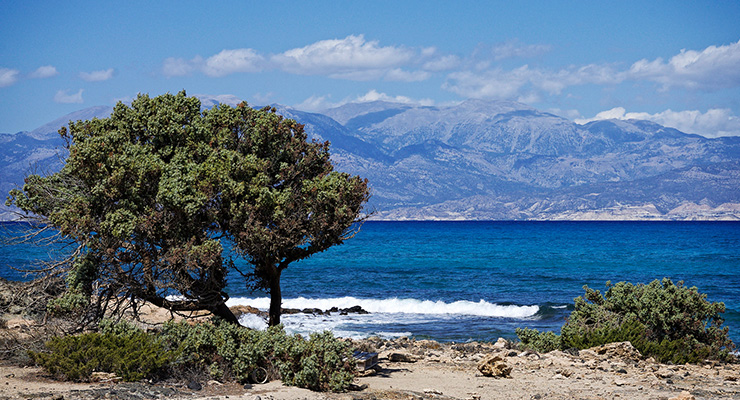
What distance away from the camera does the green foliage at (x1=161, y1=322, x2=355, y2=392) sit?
12.7 metres

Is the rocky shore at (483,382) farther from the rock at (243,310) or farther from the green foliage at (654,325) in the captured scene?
the rock at (243,310)

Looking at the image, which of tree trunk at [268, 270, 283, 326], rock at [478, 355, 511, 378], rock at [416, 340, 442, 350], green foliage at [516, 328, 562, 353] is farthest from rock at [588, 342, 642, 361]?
tree trunk at [268, 270, 283, 326]

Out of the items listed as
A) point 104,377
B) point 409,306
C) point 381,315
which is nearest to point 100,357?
point 104,377

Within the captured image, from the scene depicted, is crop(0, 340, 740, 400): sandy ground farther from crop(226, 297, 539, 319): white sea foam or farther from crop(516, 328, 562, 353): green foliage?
crop(226, 297, 539, 319): white sea foam

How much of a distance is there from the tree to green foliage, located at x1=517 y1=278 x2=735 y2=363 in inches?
350

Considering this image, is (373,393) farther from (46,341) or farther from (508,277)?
(508,277)

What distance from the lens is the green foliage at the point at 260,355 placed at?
41.7ft

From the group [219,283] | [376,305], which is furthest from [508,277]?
[219,283]

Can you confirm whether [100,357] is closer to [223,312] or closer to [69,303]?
[69,303]

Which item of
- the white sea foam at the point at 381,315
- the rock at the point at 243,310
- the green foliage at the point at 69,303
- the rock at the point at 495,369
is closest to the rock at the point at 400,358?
the rock at the point at 495,369

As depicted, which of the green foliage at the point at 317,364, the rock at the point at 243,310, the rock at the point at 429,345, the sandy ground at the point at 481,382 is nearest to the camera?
the sandy ground at the point at 481,382

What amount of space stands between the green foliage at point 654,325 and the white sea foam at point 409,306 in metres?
14.1

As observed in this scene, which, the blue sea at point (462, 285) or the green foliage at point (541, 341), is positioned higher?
the green foliage at point (541, 341)

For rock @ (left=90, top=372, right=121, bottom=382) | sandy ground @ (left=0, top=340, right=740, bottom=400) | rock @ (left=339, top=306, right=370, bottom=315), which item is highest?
rock @ (left=90, top=372, right=121, bottom=382)
